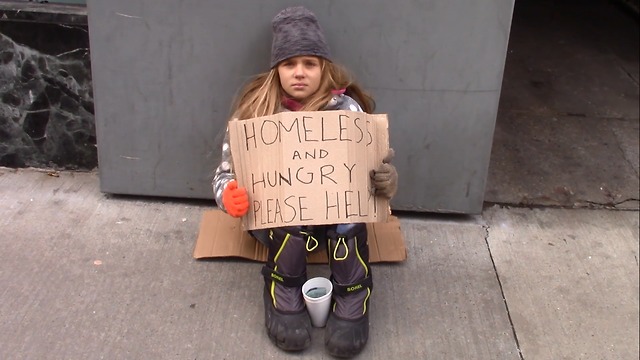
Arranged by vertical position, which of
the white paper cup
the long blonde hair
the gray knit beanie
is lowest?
the white paper cup

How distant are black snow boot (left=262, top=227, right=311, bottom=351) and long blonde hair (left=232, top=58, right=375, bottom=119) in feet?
1.58

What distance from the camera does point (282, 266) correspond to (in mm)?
2672

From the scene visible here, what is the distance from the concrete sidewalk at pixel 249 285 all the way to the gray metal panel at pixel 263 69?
231 mm

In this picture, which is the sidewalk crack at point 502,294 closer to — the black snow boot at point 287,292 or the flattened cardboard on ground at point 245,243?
the flattened cardboard on ground at point 245,243

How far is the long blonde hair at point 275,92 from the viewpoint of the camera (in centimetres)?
276

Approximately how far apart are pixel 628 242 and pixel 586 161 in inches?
29.0

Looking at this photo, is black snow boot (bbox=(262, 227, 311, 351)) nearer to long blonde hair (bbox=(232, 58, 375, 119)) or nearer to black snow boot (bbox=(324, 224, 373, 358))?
black snow boot (bbox=(324, 224, 373, 358))

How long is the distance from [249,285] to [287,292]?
0.33 m

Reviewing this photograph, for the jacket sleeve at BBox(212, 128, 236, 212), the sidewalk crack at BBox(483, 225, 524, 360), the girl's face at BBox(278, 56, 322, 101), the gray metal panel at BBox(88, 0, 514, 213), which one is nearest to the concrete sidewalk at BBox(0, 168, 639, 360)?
the sidewalk crack at BBox(483, 225, 524, 360)

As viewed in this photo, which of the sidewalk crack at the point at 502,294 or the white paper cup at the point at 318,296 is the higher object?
the white paper cup at the point at 318,296

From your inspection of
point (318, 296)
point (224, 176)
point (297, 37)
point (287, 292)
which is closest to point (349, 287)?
point (318, 296)

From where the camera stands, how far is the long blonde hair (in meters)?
2.76

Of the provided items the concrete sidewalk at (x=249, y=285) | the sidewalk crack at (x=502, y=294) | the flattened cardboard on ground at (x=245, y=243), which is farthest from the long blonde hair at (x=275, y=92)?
the sidewalk crack at (x=502, y=294)

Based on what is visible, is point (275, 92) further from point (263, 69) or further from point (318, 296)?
point (318, 296)
